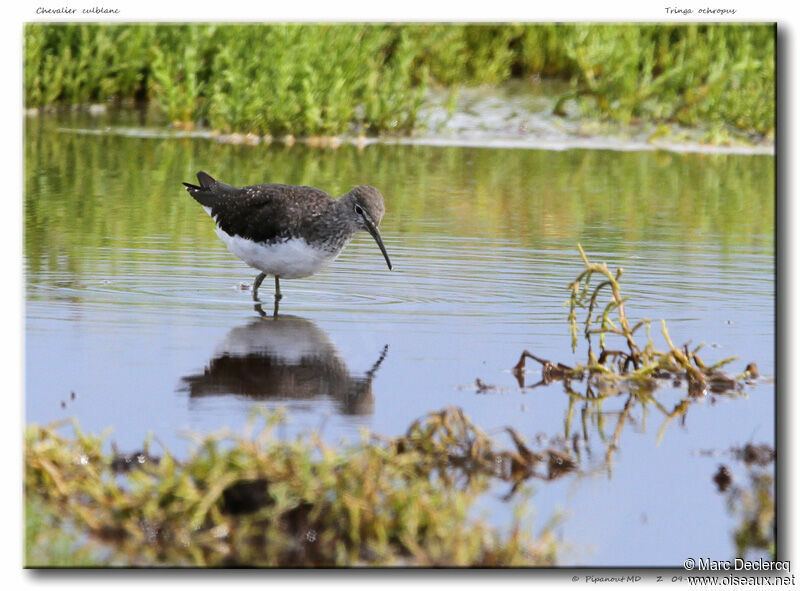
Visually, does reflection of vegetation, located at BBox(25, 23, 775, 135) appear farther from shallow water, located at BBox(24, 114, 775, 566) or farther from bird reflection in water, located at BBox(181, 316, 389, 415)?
bird reflection in water, located at BBox(181, 316, 389, 415)

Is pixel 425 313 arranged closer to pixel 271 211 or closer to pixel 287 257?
pixel 287 257

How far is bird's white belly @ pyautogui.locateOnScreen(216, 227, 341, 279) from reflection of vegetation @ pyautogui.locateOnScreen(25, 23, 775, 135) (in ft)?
23.3

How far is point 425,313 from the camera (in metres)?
8.66

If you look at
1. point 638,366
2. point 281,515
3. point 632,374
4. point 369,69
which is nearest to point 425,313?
point 638,366

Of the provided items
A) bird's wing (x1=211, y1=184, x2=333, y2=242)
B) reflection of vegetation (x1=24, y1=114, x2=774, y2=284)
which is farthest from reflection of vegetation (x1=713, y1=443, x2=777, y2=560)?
reflection of vegetation (x1=24, y1=114, x2=774, y2=284)

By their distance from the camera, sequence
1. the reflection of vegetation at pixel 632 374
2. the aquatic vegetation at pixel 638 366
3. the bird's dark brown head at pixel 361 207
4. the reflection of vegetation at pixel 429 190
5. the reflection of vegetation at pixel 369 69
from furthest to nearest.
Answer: the reflection of vegetation at pixel 369 69 < the reflection of vegetation at pixel 429 190 < the bird's dark brown head at pixel 361 207 < the aquatic vegetation at pixel 638 366 < the reflection of vegetation at pixel 632 374

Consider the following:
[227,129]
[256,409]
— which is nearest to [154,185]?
[227,129]

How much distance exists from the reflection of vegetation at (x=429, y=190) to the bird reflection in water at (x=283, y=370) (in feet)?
7.96

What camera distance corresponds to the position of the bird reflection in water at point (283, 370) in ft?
22.4

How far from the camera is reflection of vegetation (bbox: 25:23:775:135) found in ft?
51.7

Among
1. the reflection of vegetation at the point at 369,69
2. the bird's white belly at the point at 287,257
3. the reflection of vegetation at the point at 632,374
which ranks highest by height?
the reflection of vegetation at the point at 369,69

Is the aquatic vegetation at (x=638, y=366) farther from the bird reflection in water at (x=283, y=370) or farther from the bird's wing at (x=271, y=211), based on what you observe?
the bird's wing at (x=271, y=211)

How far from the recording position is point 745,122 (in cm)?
1619

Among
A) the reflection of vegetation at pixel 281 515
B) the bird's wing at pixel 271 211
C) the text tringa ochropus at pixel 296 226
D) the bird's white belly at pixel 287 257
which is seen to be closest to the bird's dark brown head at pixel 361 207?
the text tringa ochropus at pixel 296 226
